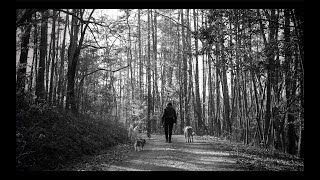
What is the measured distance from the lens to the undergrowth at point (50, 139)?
5.24 metres

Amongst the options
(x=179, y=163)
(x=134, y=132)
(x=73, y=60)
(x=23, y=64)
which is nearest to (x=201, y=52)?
(x=134, y=132)

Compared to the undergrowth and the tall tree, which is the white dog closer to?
the undergrowth

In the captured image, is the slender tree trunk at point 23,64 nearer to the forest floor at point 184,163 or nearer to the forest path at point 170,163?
the forest floor at point 184,163

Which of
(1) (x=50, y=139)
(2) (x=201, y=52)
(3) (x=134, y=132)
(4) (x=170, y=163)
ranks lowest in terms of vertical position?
(4) (x=170, y=163)

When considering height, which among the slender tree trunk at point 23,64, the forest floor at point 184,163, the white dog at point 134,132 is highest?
the slender tree trunk at point 23,64

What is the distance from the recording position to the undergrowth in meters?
5.24

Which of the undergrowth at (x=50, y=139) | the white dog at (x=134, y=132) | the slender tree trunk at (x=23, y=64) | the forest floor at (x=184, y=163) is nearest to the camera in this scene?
the forest floor at (x=184, y=163)

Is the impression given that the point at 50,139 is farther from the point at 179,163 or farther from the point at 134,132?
the point at 134,132

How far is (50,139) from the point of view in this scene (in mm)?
6016

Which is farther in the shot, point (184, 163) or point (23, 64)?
point (23, 64)

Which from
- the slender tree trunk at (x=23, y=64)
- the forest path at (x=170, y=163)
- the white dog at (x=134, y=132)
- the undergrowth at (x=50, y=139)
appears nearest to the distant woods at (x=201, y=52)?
the slender tree trunk at (x=23, y=64)

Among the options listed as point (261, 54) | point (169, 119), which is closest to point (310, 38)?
point (261, 54)

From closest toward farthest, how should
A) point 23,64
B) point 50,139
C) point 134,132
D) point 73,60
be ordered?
1. point 50,139
2. point 23,64
3. point 134,132
4. point 73,60

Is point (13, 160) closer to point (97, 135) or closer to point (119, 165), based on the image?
point (119, 165)
